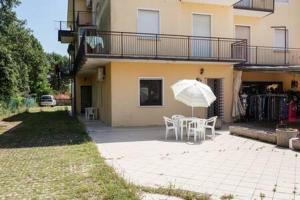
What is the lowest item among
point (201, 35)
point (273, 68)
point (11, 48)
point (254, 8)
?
point (273, 68)

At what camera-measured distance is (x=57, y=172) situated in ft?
28.1

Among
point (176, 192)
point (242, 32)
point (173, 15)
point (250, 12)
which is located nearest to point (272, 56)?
point (242, 32)

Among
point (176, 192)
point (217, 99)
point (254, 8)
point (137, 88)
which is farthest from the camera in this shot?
point (254, 8)

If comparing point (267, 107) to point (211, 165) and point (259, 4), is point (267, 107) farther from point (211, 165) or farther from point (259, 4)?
point (211, 165)

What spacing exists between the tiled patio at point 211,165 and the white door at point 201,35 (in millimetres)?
7607

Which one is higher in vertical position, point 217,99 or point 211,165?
point 217,99

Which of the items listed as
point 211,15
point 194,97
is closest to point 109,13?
point 211,15

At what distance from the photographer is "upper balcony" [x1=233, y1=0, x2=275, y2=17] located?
74.6ft

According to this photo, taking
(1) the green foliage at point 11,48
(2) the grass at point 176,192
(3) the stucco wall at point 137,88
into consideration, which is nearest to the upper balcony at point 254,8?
(3) the stucco wall at point 137,88

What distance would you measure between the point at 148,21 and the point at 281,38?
10569 millimetres

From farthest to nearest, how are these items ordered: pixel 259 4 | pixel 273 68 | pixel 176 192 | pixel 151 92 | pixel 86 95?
1. pixel 86 95
2. pixel 259 4
3. pixel 151 92
4. pixel 273 68
5. pixel 176 192

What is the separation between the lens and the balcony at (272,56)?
23.2 m

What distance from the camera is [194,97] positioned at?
1392 cm

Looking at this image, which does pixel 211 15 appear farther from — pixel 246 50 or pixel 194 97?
pixel 194 97
